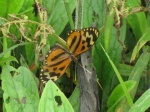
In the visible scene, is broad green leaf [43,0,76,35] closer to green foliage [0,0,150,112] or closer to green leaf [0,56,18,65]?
green foliage [0,0,150,112]

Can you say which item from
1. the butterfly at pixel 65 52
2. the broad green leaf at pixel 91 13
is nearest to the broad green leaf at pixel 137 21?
the broad green leaf at pixel 91 13

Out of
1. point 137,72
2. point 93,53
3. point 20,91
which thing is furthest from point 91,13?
point 20,91

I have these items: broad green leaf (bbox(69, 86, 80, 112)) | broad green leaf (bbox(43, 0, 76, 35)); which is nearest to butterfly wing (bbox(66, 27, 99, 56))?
broad green leaf (bbox(69, 86, 80, 112))

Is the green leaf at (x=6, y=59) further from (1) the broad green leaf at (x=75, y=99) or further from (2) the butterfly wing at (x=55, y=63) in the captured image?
(1) the broad green leaf at (x=75, y=99)

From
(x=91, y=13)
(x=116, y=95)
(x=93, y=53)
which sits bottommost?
(x=116, y=95)

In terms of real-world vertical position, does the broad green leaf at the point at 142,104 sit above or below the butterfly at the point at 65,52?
below

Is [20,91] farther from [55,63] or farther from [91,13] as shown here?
[91,13]
